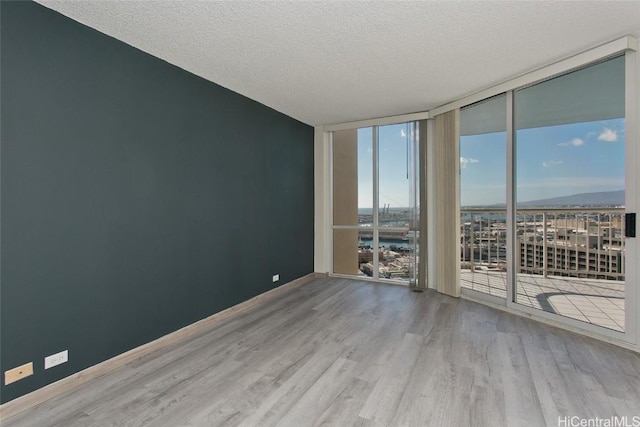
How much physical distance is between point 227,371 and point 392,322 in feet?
5.86

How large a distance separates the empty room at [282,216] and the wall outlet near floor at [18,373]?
0.01m

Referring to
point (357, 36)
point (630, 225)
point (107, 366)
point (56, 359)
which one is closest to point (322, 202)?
point (357, 36)

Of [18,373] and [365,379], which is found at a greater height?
[18,373]

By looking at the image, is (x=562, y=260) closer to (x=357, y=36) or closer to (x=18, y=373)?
(x=357, y=36)

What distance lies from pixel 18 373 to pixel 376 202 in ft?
14.4

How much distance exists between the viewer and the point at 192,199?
9.95 ft

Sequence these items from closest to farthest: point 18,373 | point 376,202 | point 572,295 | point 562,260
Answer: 1. point 18,373
2. point 572,295
3. point 562,260
4. point 376,202

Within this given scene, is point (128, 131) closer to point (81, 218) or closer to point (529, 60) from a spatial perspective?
point (81, 218)

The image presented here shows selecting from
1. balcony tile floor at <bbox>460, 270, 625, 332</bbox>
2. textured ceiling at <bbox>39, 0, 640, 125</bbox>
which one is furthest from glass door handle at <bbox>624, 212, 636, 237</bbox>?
textured ceiling at <bbox>39, 0, 640, 125</bbox>

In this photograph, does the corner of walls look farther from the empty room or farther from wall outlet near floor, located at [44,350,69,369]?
wall outlet near floor, located at [44,350,69,369]

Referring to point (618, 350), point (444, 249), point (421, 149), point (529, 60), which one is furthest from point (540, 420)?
point (421, 149)

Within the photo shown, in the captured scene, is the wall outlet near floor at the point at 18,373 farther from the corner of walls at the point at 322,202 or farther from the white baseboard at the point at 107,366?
the corner of walls at the point at 322,202

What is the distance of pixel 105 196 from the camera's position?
7.56 ft

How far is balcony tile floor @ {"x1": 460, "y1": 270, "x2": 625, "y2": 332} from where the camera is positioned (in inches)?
111
